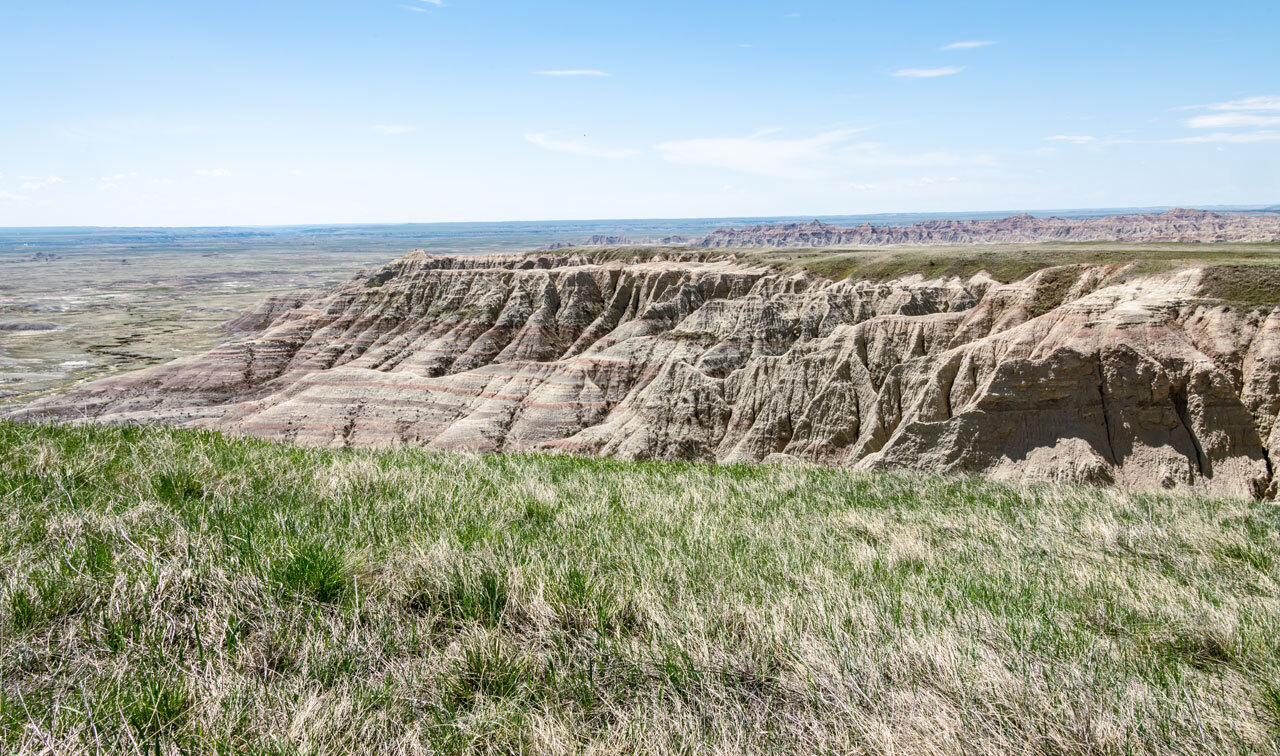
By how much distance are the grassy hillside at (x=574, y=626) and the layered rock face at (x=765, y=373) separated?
1137 cm

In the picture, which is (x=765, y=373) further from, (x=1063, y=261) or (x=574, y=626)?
(x=574, y=626)

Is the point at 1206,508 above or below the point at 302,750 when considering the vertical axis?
below

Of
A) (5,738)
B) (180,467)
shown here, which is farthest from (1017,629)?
(180,467)

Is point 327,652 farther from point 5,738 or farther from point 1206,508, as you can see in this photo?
point 1206,508

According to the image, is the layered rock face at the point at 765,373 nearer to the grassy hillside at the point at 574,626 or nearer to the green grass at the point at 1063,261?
the green grass at the point at 1063,261

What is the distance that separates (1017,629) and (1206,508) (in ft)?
19.7

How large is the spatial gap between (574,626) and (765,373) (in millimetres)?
30050

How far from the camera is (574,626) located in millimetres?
3395

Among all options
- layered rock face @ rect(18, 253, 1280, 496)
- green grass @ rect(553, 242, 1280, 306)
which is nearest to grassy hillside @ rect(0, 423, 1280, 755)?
layered rock face @ rect(18, 253, 1280, 496)

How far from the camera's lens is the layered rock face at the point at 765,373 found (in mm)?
20656

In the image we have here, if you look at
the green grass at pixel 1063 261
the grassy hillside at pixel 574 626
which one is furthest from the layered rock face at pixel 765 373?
the grassy hillside at pixel 574 626

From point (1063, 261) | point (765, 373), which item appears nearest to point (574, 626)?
point (765, 373)

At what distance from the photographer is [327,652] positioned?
9.61ft

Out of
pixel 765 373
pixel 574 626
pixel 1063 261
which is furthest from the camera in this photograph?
pixel 1063 261
